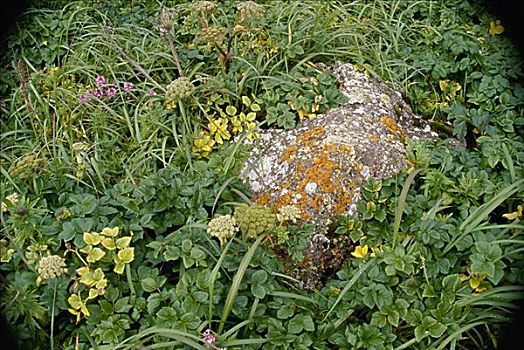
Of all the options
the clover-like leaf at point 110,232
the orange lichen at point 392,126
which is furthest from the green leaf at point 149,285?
the orange lichen at point 392,126

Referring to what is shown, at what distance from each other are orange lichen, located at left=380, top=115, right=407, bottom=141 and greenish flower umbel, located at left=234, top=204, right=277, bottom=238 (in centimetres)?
102

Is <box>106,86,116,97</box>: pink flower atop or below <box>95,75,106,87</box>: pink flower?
below

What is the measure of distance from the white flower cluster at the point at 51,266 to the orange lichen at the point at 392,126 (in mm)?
1771

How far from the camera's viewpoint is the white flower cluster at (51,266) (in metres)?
2.43

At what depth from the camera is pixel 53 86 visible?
3.70 metres

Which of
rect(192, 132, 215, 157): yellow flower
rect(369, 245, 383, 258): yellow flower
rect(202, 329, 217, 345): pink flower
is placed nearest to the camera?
rect(202, 329, 217, 345): pink flower

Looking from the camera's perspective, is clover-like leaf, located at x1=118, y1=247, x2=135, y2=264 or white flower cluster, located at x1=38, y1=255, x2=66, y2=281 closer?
white flower cluster, located at x1=38, y1=255, x2=66, y2=281

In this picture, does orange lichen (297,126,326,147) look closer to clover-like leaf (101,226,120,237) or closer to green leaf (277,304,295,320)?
green leaf (277,304,295,320)

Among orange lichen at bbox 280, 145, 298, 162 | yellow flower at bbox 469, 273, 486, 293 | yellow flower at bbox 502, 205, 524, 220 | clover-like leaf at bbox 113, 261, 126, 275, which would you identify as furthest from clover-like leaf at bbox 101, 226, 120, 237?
yellow flower at bbox 502, 205, 524, 220

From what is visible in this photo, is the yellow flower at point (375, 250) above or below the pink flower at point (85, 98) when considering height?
below

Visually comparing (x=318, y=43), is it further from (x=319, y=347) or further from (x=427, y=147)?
Result: (x=319, y=347)

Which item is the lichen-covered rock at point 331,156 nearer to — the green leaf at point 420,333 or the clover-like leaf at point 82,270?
the green leaf at point 420,333

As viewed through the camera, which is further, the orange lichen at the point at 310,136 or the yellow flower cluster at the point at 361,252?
the orange lichen at the point at 310,136

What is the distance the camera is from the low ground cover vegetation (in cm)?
254
